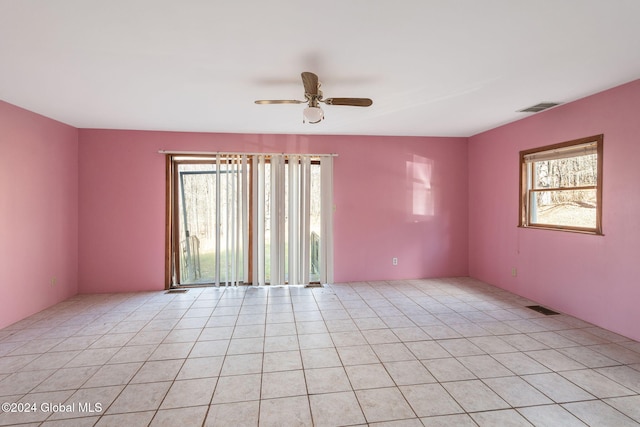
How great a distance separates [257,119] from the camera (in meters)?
3.81

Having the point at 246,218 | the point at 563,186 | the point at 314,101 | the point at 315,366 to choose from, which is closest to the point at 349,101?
the point at 314,101

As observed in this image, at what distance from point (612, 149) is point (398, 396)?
3.09 metres

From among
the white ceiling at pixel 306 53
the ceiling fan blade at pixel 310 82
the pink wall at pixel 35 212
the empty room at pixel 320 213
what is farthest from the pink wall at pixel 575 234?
the pink wall at pixel 35 212

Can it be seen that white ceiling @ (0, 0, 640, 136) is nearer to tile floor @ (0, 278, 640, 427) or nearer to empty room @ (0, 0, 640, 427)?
empty room @ (0, 0, 640, 427)

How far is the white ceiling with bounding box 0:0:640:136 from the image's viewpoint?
1.70 meters

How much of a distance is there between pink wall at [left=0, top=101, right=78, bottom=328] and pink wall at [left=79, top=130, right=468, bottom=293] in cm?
21

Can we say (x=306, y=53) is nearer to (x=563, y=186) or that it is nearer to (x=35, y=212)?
(x=563, y=186)

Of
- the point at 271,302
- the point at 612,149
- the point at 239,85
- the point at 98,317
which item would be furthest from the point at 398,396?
the point at 98,317

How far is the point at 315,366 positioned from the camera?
7.74ft

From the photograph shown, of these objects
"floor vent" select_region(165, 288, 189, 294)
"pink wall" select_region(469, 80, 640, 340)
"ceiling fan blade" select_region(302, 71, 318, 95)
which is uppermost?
"ceiling fan blade" select_region(302, 71, 318, 95)

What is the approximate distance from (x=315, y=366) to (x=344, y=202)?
2819mm

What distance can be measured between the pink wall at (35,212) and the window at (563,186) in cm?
607

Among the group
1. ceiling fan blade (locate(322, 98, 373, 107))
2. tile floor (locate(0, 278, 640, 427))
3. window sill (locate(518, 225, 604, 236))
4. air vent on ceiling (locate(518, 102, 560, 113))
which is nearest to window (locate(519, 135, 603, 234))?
window sill (locate(518, 225, 604, 236))

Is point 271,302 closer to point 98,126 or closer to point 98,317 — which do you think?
point 98,317
